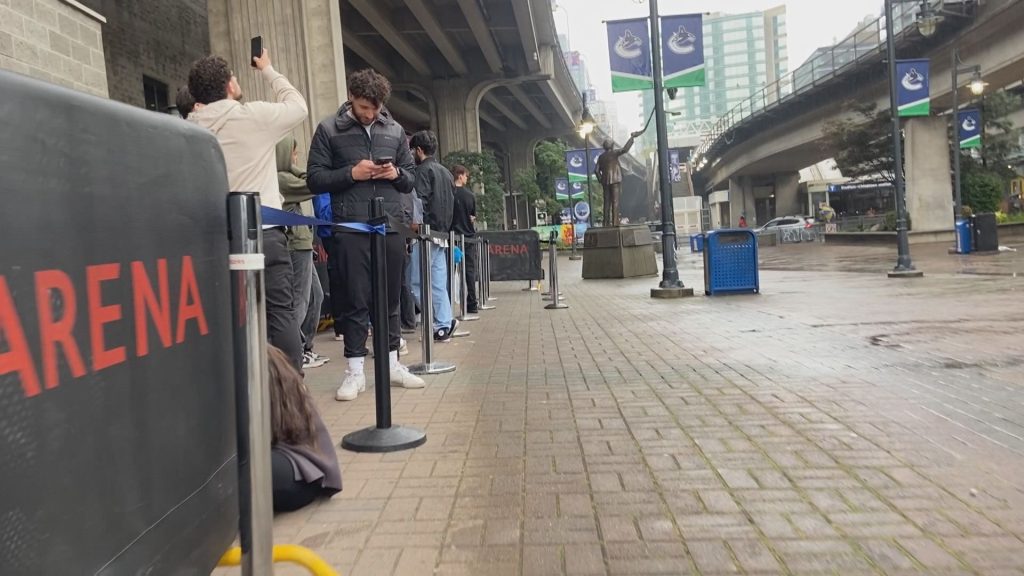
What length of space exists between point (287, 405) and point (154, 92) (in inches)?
686

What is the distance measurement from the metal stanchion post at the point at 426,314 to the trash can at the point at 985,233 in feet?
66.6

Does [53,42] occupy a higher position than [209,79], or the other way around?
[53,42]

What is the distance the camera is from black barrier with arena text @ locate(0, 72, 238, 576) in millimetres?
1087

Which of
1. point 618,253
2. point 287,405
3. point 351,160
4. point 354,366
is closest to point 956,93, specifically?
point 618,253

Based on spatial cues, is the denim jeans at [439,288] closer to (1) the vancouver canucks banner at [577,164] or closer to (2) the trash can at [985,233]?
(2) the trash can at [985,233]

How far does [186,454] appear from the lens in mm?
1539

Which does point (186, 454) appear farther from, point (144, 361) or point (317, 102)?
point (317, 102)

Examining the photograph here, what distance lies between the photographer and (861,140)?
114ft

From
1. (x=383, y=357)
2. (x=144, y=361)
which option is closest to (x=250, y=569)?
(x=144, y=361)

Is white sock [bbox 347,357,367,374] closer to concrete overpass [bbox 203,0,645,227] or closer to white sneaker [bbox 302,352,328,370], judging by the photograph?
white sneaker [bbox 302,352,328,370]

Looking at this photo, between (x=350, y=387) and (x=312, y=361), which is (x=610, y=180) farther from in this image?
(x=350, y=387)

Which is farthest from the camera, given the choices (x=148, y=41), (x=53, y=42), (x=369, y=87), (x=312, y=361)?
(x=148, y=41)

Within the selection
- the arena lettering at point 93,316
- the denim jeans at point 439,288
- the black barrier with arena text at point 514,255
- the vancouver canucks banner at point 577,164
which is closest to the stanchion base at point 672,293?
the black barrier with arena text at point 514,255

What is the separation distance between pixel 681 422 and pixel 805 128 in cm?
4083
